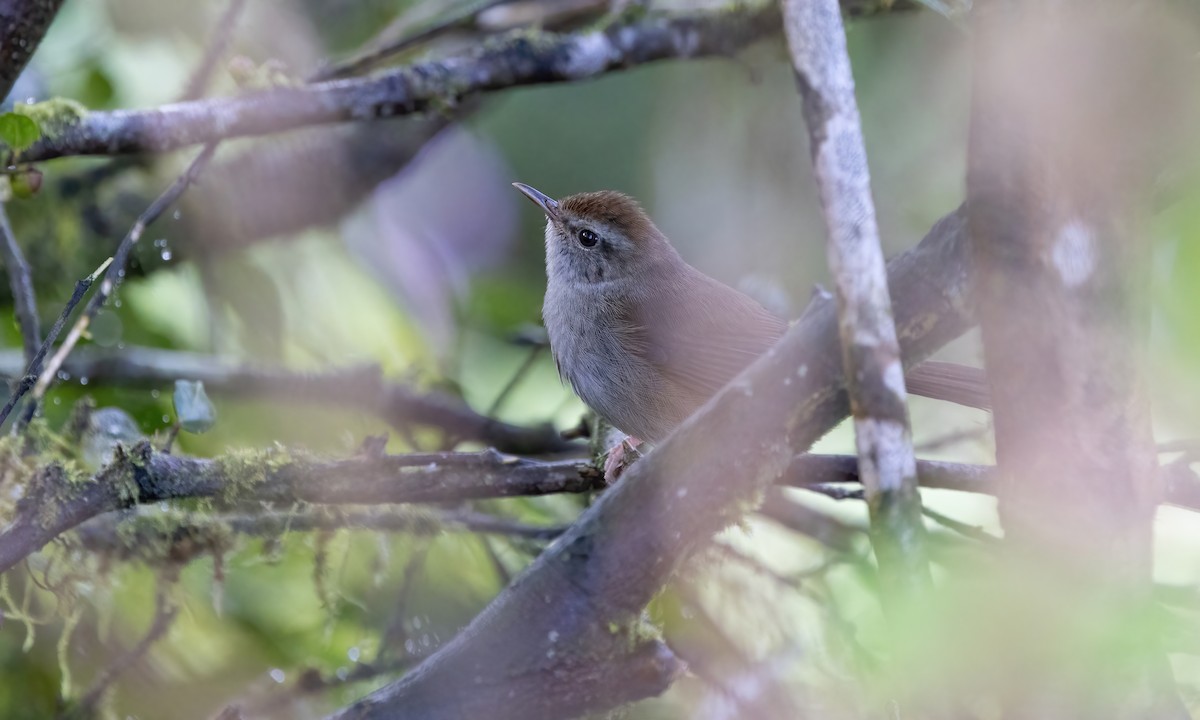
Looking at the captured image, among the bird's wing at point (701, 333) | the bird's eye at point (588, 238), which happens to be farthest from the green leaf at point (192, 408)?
the bird's eye at point (588, 238)

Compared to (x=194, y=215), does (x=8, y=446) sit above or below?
below

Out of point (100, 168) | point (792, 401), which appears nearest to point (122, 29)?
point (100, 168)

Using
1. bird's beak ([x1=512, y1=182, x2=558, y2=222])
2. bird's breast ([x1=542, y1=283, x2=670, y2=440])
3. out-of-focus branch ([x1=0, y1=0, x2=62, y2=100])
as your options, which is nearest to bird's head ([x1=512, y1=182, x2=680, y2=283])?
bird's beak ([x1=512, y1=182, x2=558, y2=222])

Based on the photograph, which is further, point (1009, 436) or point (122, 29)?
point (122, 29)

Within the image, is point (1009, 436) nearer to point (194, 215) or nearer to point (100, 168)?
point (194, 215)

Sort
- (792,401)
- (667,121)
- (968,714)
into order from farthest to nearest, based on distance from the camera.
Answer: (667,121)
(792,401)
(968,714)

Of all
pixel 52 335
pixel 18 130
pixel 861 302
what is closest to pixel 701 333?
pixel 18 130

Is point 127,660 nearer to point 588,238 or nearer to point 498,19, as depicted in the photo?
point 588,238
